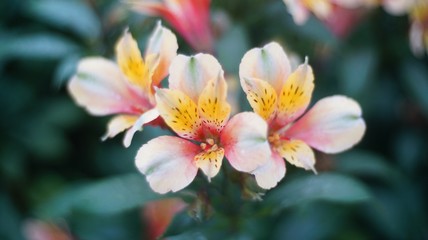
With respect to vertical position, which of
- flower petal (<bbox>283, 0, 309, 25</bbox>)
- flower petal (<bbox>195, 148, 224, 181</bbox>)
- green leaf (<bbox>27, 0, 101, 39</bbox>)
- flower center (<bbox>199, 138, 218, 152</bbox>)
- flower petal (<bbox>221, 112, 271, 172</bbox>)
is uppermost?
flower petal (<bbox>283, 0, 309, 25</bbox>)

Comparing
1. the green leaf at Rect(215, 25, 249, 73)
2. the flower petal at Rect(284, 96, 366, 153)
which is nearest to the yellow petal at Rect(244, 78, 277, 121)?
the flower petal at Rect(284, 96, 366, 153)

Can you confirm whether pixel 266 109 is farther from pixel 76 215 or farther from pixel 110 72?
pixel 76 215

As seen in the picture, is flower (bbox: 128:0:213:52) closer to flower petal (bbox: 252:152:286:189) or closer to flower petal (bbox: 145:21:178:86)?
flower petal (bbox: 145:21:178:86)

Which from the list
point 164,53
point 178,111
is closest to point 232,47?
point 164,53

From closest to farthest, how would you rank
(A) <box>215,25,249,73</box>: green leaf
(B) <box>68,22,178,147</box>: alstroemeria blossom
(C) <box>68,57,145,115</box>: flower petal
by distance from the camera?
(B) <box>68,22,178,147</box>: alstroemeria blossom → (C) <box>68,57,145,115</box>: flower petal → (A) <box>215,25,249,73</box>: green leaf

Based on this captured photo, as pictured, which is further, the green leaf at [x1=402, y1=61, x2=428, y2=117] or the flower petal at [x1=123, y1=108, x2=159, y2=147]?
the green leaf at [x1=402, y1=61, x2=428, y2=117]

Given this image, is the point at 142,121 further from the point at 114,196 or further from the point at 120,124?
the point at 114,196
